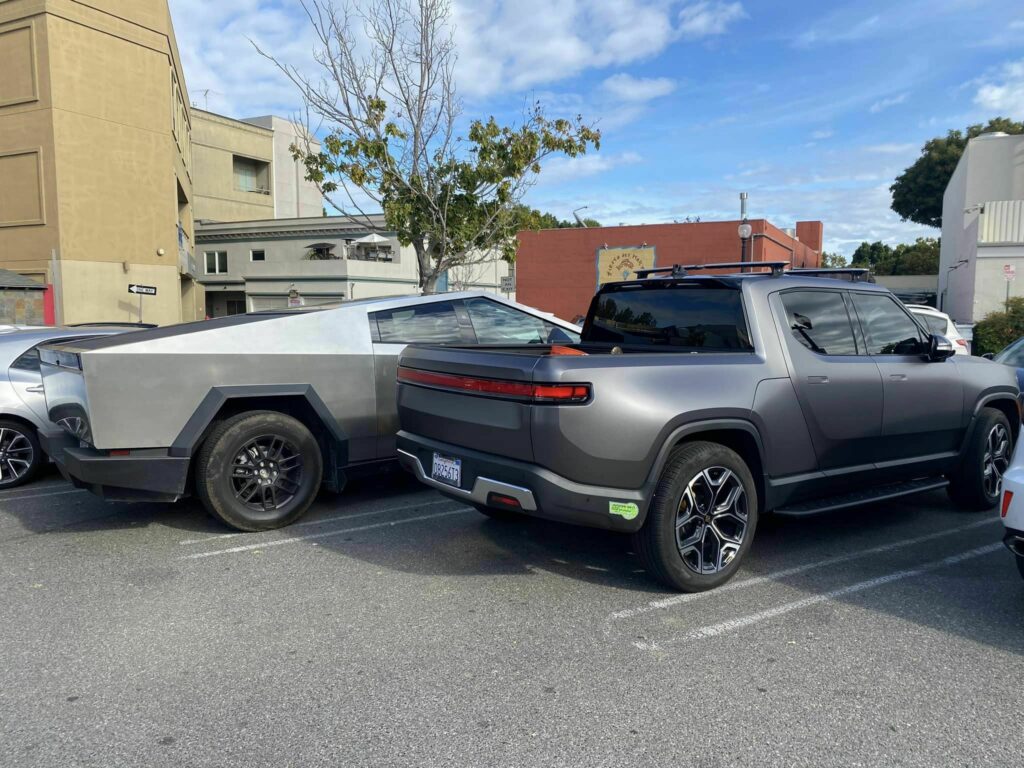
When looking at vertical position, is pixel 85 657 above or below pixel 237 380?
below

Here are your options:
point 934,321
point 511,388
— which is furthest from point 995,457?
point 934,321

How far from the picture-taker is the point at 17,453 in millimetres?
7074

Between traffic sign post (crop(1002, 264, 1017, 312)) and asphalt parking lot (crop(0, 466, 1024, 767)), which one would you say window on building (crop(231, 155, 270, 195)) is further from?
asphalt parking lot (crop(0, 466, 1024, 767))

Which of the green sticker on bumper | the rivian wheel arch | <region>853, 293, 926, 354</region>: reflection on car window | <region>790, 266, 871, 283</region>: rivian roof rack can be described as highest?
<region>790, 266, 871, 283</region>: rivian roof rack

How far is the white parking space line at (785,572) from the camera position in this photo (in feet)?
13.5

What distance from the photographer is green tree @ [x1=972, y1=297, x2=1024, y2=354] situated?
18391 mm

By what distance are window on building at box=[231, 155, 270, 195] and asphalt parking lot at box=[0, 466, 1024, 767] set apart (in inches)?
1829

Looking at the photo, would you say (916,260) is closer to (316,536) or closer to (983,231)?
(983,231)

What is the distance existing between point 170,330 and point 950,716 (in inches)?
198

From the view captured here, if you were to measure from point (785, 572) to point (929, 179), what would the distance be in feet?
214

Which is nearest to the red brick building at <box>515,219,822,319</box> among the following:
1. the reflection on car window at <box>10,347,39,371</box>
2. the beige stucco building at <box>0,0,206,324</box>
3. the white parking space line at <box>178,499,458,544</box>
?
the beige stucco building at <box>0,0,206,324</box>

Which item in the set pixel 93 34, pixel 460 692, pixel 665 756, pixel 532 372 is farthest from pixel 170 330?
pixel 93 34

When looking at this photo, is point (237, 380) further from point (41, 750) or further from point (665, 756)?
point (665, 756)

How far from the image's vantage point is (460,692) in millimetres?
3215
